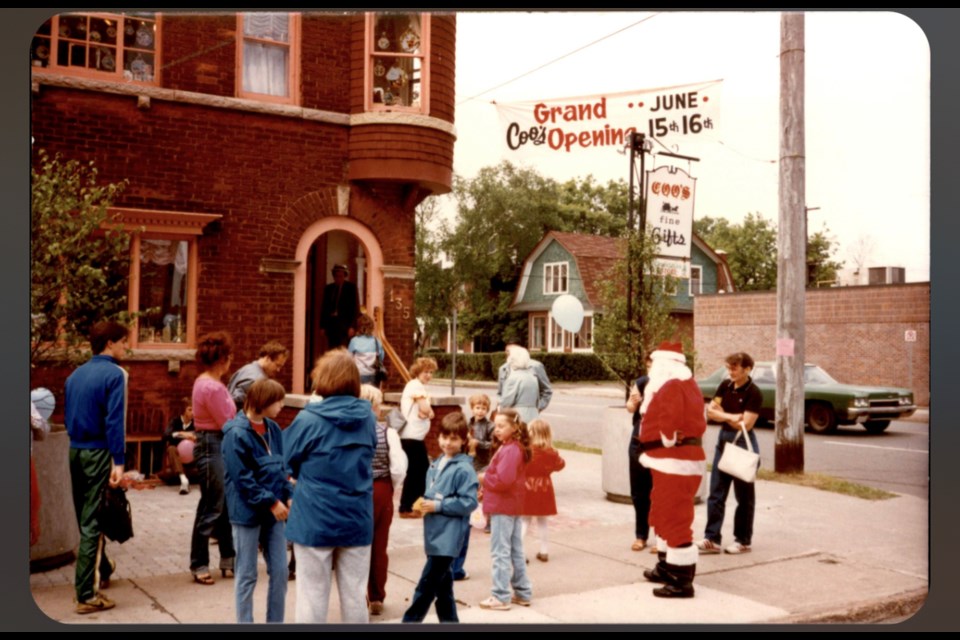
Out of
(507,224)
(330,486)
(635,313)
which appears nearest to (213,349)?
(330,486)

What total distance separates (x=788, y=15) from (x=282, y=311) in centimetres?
496

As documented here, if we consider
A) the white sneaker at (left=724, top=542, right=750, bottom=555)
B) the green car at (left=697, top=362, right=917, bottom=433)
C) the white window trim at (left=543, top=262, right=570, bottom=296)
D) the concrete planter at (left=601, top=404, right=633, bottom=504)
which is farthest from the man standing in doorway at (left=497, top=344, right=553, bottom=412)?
the white sneaker at (left=724, top=542, right=750, bottom=555)

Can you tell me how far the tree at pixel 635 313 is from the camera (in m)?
8.09

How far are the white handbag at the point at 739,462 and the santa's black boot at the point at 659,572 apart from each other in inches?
47.1

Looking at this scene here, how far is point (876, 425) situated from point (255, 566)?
185 inches

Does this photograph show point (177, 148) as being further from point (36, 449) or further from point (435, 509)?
point (435, 509)

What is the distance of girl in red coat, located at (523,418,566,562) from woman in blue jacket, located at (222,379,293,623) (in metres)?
1.83

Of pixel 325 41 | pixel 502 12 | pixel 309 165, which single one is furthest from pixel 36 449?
pixel 325 41

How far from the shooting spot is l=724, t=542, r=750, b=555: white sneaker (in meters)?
7.00

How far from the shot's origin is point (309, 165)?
852 cm

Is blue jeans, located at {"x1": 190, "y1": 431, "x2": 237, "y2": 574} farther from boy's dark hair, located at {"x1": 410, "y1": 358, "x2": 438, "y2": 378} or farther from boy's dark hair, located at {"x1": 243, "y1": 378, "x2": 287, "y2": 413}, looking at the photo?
boy's dark hair, located at {"x1": 410, "y1": 358, "x2": 438, "y2": 378}

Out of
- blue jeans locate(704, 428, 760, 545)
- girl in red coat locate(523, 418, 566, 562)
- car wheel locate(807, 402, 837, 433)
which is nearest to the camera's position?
girl in red coat locate(523, 418, 566, 562)

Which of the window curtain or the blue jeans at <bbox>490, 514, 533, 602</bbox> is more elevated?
the window curtain

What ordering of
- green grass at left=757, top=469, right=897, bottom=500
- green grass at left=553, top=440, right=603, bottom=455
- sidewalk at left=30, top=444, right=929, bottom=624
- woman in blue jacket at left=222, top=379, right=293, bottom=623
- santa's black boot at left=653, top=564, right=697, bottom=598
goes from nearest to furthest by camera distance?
woman in blue jacket at left=222, top=379, right=293, bottom=623 → sidewalk at left=30, top=444, right=929, bottom=624 → santa's black boot at left=653, top=564, right=697, bottom=598 → green grass at left=757, top=469, right=897, bottom=500 → green grass at left=553, top=440, right=603, bottom=455
